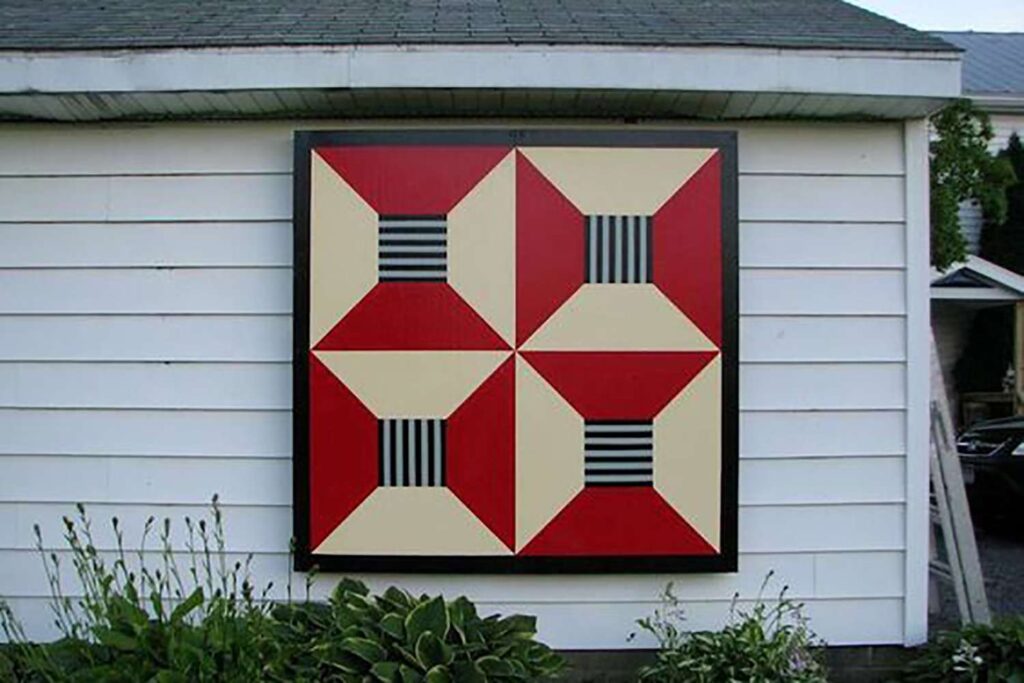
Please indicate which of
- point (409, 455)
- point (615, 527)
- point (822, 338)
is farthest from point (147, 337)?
point (822, 338)

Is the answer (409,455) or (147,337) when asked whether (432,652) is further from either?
(147,337)

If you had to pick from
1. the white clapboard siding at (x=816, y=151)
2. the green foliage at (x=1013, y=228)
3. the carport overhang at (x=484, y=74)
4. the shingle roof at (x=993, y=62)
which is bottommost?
the white clapboard siding at (x=816, y=151)

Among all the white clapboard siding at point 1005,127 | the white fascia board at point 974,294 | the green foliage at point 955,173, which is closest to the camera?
the green foliage at point 955,173

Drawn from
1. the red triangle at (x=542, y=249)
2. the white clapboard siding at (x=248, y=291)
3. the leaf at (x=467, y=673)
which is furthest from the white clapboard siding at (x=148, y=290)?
the leaf at (x=467, y=673)

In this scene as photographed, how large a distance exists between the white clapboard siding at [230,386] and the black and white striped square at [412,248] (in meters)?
0.61

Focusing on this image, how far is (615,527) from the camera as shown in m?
3.44

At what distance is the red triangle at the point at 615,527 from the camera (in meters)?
3.44

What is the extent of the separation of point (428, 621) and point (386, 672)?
0.75ft

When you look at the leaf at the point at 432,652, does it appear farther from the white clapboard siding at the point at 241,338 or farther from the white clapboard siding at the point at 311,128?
the white clapboard siding at the point at 311,128

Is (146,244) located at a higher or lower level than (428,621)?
higher

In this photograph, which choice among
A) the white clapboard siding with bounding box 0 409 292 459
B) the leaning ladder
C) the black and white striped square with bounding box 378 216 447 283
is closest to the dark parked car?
the leaning ladder

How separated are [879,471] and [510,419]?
1.55 meters

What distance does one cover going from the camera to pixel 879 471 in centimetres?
354

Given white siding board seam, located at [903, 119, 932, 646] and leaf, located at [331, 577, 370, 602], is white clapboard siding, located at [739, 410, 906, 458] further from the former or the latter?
leaf, located at [331, 577, 370, 602]
